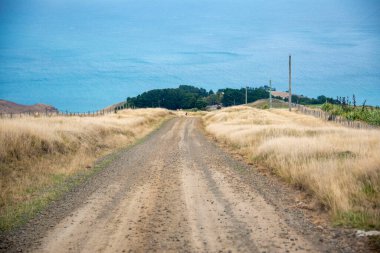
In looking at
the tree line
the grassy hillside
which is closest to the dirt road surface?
the grassy hillside

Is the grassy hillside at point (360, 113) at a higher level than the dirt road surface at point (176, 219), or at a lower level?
higher

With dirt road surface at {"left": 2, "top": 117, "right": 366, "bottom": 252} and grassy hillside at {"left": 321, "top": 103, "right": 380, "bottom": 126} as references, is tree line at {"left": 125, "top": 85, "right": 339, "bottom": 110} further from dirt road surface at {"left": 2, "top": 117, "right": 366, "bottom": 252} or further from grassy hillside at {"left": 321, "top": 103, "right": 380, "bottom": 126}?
dirt road surface at {"left": 2, "top": 117, "right": 366, "bottom": 252}

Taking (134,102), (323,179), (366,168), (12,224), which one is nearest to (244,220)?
(323,179)

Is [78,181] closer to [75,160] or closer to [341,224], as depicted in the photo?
[75,160]

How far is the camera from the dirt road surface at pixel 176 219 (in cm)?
564

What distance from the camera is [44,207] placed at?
8383 millimetres

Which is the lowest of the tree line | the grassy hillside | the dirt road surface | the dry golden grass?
the dirt road surface

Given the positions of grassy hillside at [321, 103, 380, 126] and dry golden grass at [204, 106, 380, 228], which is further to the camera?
grassy hillside at [321, 103, 380, 126]

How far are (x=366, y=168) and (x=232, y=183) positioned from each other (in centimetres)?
372

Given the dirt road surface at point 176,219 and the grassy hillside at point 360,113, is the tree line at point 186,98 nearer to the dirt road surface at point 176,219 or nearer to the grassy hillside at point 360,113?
the grassy hillside at point 360,113

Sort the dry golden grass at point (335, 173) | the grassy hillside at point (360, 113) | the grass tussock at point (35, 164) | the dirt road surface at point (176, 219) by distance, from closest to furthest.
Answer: the dirt road surface at point (176, 219) → the dry golden grass at point (335, 173) → the grass tussock at point (35, 164) → the grassy hillside at point (360, 113)

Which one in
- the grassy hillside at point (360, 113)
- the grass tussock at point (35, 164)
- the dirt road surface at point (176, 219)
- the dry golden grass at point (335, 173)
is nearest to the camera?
the dirt road surface at point (176, 219)

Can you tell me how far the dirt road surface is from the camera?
5.64 m

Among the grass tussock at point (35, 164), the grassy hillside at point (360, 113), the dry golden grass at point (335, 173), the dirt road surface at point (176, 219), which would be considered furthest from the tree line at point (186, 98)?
the dirt road surface at point (176, 219)
